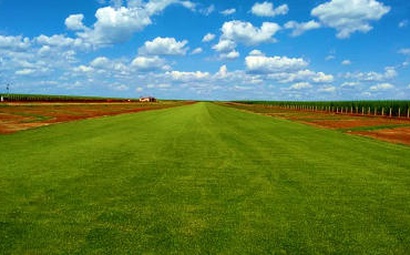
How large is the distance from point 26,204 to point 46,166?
152 inches

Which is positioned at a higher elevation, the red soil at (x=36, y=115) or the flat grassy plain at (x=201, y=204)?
the flat grassy plain at (x=201, y=204)

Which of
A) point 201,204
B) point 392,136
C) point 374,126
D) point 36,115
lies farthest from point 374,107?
point 201,204

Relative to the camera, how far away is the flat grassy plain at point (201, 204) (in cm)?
516

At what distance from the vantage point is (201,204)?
699cm

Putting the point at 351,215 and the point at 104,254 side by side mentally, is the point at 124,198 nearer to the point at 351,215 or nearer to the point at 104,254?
the point at 104,254

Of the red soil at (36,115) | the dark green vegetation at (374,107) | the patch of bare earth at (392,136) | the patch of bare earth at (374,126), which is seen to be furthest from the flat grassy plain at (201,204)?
→ the dark green vegetation at (374,107)

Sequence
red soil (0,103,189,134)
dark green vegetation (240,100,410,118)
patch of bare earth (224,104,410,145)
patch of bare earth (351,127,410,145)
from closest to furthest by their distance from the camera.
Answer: patch of bare earth (351,127,410,145) → patch of bare earth (224,104,410,145) → red soil (0,103,189,134) → dark green vegetation (240,100,410,118)

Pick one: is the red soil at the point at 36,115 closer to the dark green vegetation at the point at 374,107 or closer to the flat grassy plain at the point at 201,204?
the flat grassy plain at the point at 201,204

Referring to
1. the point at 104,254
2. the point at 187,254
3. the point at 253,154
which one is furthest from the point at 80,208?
the point at 253,154

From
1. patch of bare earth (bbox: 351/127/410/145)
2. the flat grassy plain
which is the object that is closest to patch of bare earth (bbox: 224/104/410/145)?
patch of bare earth (bbox: 351/127/410/145)

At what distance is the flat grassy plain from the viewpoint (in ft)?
16.9

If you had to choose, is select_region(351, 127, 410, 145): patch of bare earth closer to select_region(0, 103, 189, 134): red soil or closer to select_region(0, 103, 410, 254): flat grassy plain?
select_region(0, 103, 410, 254): flat grassy plain

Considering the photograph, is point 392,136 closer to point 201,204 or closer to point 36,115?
point 201,204

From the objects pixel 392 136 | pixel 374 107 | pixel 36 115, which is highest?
pixel 374 107
